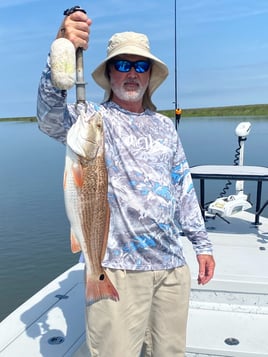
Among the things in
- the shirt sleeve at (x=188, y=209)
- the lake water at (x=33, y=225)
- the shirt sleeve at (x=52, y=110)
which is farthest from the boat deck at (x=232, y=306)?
the lake water at (x=33, y=225)

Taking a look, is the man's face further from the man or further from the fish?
the fish

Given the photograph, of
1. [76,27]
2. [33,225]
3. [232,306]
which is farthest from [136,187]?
[33,225]

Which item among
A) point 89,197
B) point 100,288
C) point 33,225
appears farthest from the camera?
point 33,225

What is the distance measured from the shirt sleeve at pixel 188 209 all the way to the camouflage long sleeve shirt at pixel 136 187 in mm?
Answer: 171

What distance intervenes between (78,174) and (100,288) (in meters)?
0.56

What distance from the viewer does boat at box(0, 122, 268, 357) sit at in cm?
300

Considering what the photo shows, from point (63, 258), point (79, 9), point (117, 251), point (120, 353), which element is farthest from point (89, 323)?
point (63, 258)

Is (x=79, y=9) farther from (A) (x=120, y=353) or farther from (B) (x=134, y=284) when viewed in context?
(A) (x=120, y=353)

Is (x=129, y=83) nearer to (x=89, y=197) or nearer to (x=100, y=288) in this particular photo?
(x=89, y=197)

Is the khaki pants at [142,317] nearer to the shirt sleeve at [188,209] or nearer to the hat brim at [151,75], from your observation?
the shirt sleeve at [188,209]

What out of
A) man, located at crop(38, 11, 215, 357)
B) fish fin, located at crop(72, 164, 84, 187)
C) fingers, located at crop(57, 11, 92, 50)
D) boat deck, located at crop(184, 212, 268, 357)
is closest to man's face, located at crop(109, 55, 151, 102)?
man, located at crop(38, 11, 215, 357)

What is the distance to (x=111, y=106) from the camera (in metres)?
2.30

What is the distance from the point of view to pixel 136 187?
7.21 feet

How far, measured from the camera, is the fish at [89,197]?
1.86 meters
